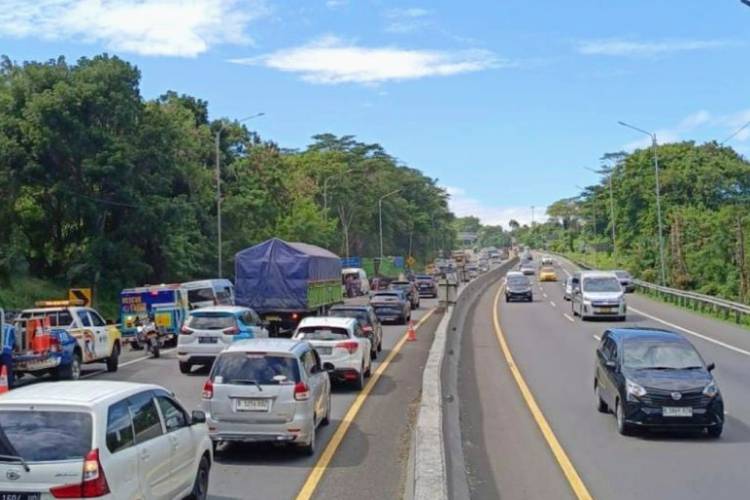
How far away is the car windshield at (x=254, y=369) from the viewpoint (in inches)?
492

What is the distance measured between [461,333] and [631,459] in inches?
866

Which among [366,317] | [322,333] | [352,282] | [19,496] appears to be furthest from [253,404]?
[352,282]

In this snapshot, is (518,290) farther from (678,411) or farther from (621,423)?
(678,411)

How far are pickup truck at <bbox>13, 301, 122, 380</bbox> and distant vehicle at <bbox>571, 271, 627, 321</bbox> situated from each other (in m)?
22.4

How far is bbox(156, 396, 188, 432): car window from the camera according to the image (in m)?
8.84

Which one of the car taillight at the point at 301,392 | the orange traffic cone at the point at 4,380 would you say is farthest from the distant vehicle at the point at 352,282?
the car taillight at the point at 301,392

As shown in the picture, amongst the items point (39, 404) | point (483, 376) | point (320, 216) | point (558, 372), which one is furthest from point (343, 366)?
point (320, 216)

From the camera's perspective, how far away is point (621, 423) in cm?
1432

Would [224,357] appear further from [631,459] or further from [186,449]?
[631,459]

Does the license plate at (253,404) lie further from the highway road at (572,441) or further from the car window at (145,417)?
the car window at (145,417)

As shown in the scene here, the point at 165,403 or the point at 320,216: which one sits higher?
the point at 320,216

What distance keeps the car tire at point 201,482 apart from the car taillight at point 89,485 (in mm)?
2200

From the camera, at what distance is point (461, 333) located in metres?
34.5

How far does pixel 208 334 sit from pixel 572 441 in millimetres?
11662
